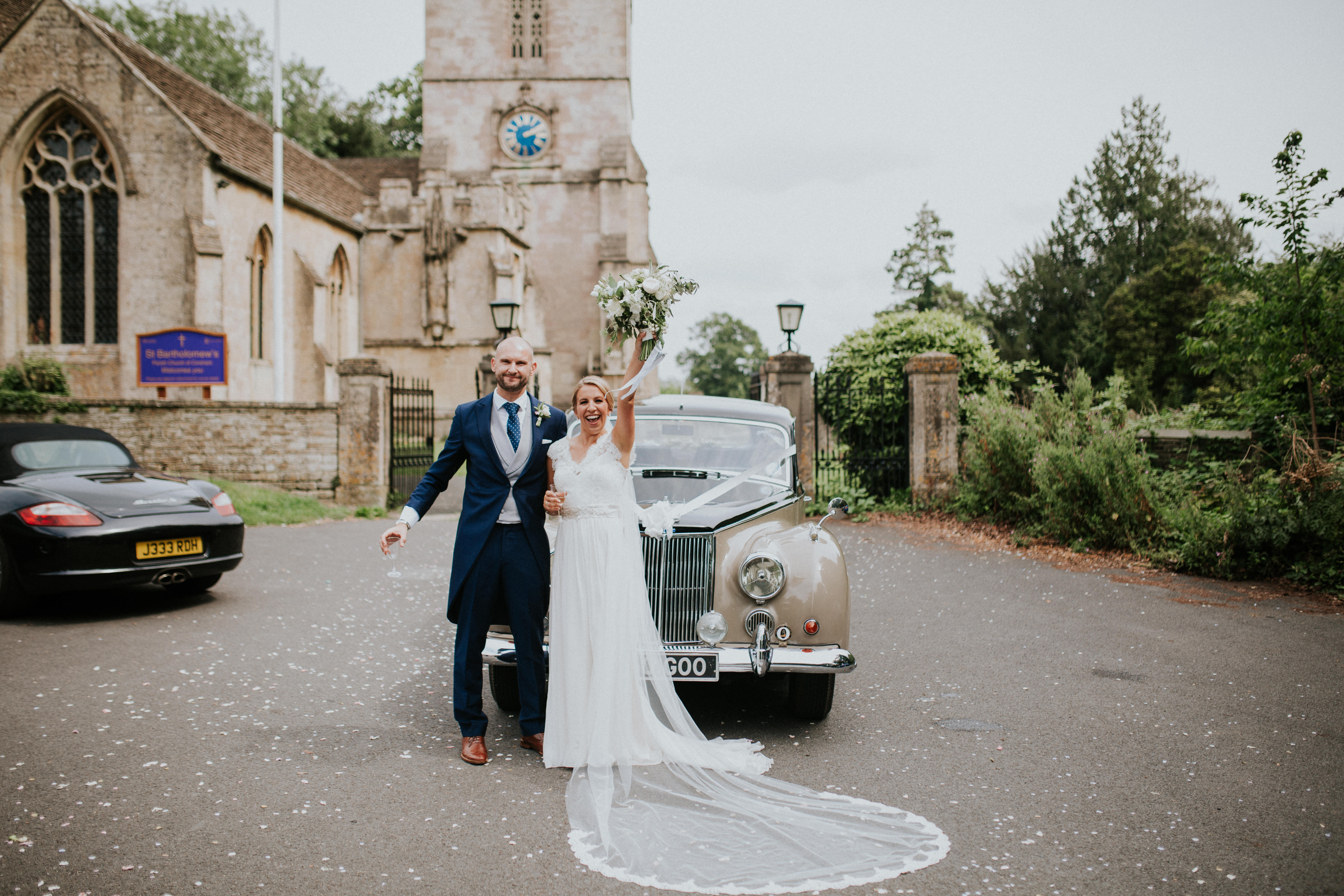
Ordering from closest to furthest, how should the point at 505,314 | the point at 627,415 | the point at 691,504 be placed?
1. the point at 627,415
2. the point at 691,504
3. the point at 505,314

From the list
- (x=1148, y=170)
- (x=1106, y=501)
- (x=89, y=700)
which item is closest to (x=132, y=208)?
(x=89, y=700)

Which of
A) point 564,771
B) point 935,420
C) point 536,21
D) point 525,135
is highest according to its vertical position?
point 536,21

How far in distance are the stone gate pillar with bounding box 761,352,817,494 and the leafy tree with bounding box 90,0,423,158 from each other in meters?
30.5

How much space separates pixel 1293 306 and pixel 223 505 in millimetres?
10709

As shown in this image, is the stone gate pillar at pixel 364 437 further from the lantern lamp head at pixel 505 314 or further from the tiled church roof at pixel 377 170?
the tiled church roof at pixel 377 170

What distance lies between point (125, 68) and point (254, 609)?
18.2m

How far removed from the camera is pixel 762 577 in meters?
4.50

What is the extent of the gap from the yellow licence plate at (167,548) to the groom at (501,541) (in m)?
4.09

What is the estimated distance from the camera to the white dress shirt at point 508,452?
427cm

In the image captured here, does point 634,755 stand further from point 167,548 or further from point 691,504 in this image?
point 167,548

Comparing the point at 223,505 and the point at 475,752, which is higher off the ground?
the point at 223,505

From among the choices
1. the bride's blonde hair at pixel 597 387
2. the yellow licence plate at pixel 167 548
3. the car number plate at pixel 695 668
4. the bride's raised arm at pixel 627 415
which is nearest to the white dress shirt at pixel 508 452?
the bride's blonde hair at pixel 597 387

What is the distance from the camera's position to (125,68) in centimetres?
2008

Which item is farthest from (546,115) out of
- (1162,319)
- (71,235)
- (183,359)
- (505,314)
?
(1162,319)
